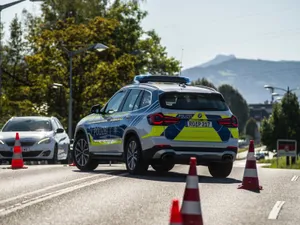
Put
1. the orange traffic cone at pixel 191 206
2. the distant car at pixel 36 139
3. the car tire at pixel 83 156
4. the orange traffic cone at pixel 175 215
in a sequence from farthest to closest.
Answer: the distant car at pixel 36 139 < the car tire at pixel 83 156 < the orange traffic cone at pixel 191 206 < the orange traffic cone at pixel 175 215

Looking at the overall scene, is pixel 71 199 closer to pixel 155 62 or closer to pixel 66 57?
pixel 66 57

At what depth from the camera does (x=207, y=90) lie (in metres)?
15.4

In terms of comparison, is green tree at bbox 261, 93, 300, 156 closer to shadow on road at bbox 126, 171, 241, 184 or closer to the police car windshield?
the police car windshield

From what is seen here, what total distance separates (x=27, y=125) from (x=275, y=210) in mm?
14732

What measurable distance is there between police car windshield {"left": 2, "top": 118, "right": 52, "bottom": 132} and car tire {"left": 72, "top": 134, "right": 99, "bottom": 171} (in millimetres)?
6023

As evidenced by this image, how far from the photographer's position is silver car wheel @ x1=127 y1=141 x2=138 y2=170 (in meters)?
15.2

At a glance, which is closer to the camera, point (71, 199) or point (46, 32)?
point (71, 199)

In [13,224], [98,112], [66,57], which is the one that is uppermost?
[66,57]

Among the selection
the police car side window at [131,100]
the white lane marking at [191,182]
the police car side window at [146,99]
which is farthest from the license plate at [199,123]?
the white lane marking at [191,182]

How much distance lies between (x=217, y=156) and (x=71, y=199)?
15.1ft

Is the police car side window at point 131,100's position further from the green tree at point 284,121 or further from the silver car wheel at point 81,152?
the green tree at point 284,121

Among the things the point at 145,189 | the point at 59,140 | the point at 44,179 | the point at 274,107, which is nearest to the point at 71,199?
the point at 145,189

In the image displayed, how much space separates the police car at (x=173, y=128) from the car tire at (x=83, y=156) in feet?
4.21

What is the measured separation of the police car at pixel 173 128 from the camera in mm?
14656
